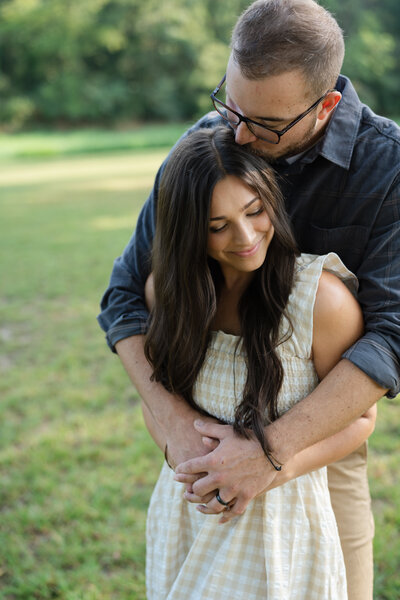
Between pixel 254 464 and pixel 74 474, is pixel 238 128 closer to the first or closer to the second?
pixel 254 464

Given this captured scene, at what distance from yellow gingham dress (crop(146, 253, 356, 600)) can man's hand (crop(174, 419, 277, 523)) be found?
9 centimetres

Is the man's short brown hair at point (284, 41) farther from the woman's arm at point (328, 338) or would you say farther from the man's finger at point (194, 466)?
the man's finger at point (194, 466)

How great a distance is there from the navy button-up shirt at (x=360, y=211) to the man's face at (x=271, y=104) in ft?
0.32

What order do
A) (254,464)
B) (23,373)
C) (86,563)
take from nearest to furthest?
1. (254,464)
2. (86,563)
3. (23,373)

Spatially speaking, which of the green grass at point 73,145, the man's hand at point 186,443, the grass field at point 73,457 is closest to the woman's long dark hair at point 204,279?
the man's hand at point 186,443

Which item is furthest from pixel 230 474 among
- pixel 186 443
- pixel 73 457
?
pixel 73 457

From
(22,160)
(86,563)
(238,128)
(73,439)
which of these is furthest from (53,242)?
(22,160)

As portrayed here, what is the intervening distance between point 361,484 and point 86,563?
1577 mm

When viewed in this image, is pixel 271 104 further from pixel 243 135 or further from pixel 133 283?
pixel 133 283

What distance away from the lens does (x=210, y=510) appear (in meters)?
1.94

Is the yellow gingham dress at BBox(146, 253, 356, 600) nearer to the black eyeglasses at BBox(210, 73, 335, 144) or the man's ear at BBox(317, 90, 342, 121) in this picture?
the black eyeglasses at BBox(210, 73, 335, 144)

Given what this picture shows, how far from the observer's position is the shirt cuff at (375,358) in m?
1.91

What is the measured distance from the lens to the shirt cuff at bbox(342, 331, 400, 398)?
6.28ft

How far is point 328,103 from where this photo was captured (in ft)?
7.31
